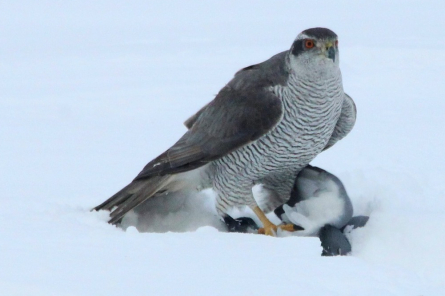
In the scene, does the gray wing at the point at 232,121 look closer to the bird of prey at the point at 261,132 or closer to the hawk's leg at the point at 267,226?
the bird of prey at the point at 261,132

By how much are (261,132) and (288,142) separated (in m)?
0.22

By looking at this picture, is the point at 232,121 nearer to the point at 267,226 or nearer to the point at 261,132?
the point at 261,132

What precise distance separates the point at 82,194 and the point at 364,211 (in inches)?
92.8

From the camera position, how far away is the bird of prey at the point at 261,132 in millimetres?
5488

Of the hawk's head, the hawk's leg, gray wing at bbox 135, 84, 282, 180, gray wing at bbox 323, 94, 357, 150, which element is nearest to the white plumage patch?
the hawk's leg

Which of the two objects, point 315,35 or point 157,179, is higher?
point 315,35

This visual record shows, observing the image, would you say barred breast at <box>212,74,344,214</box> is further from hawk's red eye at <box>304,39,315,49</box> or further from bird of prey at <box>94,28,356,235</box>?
hawk's red eye at <box>304,39,315,49</box>

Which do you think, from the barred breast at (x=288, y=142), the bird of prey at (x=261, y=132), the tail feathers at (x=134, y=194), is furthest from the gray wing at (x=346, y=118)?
the tail feathers at (x=134, y=194)

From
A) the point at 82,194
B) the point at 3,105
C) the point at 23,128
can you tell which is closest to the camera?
the point at 82,194

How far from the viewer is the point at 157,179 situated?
19.5 feet

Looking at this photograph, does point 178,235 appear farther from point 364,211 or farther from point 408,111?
point 408,111

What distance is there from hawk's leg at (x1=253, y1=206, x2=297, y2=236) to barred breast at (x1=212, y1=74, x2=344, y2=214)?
14 centimetres

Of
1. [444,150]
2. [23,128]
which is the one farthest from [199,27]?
[444,150]

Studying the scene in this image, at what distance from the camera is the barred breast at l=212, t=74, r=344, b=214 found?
550 cm
